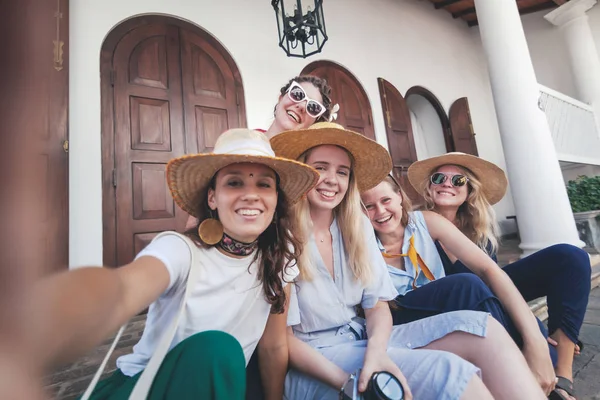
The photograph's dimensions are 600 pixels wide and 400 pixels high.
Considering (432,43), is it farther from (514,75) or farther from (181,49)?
(181,49)

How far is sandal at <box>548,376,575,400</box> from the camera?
1148 mm

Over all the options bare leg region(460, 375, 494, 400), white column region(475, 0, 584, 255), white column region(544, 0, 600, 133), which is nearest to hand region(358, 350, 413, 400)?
bare leg region(460, 375, 494, 400)

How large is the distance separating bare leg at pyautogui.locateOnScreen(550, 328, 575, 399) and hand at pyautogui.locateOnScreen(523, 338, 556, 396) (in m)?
0.22

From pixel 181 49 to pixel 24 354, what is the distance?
3227 mm

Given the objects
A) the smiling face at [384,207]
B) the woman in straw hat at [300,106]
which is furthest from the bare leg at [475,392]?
the woman in straw hat at [300,106]

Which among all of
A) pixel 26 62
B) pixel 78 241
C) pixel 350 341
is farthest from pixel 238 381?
pixel 78 241

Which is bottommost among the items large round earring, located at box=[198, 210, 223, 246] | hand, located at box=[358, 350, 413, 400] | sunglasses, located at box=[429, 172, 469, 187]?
hand, located at box=[358, 350, 413, 400]

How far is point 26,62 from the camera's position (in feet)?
0.75

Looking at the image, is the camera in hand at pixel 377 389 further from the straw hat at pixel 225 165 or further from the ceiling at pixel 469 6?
the ceiling at pixel 469 6

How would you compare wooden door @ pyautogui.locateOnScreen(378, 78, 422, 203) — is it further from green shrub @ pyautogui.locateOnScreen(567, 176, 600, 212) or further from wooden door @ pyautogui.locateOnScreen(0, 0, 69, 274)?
wooden door @ pyautogui.locateOnScreen(0, 0, 69, 274)

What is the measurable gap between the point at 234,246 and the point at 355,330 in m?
0.57

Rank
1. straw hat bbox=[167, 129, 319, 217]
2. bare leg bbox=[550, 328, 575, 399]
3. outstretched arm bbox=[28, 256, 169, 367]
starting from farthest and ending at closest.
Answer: bare leg bbox=[550, 328, 575, 399] < straw hat bbox=[167, 129, 319, 217] < outstretched arm bbox=[28, 256, 169, 367]

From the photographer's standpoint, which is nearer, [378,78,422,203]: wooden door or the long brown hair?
the long brown hair

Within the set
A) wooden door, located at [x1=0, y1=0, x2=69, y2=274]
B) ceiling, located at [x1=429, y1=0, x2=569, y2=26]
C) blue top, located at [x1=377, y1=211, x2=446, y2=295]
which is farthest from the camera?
ceiling, located at [x1=429, y1=0, x2=569, y2=26]
